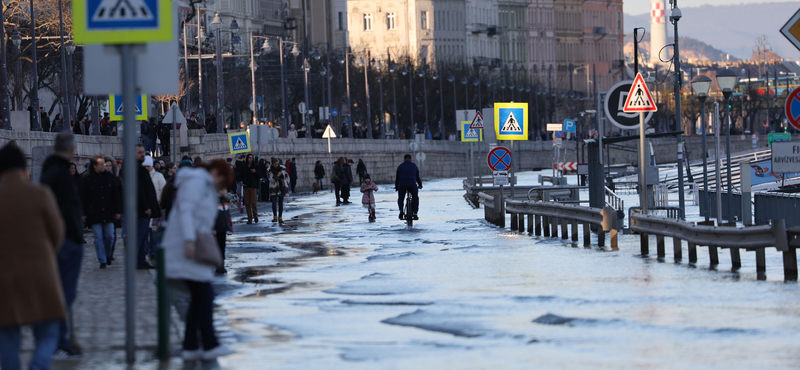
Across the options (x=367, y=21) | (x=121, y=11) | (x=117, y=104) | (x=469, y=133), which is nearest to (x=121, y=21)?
(x=121, y=11)

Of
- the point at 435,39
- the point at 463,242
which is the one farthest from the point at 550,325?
the point at 435,39

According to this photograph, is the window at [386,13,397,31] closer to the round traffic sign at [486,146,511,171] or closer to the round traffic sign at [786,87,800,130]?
the round traffic sign at [486,146,511,171]

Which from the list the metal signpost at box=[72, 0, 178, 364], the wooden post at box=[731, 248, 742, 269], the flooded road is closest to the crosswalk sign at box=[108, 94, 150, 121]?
the flooded road

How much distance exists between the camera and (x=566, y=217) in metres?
25.7

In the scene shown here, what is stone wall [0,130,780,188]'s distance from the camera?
43.7 metres

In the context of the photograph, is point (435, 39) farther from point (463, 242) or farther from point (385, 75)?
point (463, 242)

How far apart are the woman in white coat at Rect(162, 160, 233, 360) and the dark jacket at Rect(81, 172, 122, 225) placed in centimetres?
888

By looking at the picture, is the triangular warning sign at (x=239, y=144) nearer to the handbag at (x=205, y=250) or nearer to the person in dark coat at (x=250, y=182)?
the person in dark coat at (x=250, y=182)

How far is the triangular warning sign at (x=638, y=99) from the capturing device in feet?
75.9

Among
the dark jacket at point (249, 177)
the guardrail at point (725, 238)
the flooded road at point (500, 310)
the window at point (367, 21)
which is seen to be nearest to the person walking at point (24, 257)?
the flooded road at point (500, 310)

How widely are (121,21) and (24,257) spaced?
2303mm

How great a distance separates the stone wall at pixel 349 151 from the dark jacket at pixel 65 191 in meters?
16.2

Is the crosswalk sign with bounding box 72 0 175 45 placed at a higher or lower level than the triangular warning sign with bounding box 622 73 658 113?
higher

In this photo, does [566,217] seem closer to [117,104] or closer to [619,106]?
[619,106]
